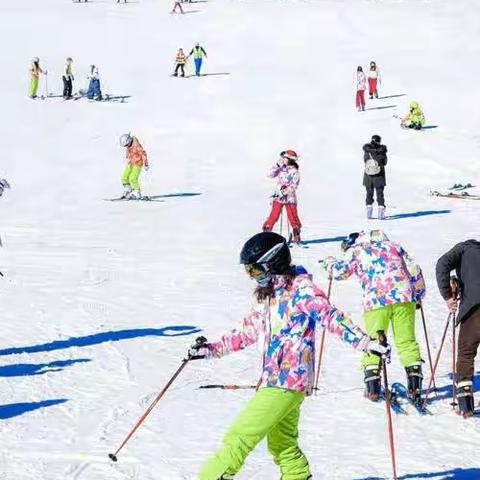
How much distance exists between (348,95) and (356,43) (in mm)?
8654

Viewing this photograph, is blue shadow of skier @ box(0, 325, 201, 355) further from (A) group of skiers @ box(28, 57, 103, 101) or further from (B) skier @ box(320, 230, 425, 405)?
(A) group of skiers @ box(28, 57, 103, 101)

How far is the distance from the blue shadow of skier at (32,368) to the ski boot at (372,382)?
2.77 metres

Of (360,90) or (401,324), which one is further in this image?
(360,90)

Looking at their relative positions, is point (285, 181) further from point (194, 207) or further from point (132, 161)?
point (132, 161)

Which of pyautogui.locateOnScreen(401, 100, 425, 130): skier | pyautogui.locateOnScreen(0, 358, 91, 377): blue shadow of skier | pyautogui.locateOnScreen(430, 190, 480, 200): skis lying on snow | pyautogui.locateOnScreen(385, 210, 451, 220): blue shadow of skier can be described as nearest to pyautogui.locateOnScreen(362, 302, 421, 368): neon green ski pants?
pyautogui.locateOnScreen(0, 358, 91, 377): blue shadow of skier

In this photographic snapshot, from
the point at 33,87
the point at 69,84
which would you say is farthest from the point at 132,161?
the point at 33,87

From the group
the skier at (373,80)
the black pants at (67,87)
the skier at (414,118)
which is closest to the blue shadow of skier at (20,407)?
the skier at (414,118)

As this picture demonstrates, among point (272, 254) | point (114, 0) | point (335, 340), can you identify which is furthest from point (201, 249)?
point (114, 0)

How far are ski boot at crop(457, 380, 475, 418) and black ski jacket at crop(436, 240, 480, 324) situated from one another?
1.84 feet

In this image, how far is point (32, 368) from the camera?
29.7ft

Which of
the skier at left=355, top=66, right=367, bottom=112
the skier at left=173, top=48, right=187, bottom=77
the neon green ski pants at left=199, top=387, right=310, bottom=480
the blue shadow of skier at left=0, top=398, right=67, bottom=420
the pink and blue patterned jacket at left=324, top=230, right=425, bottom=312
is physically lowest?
the blue shadow of skier at left=0, top=398, right=67, bottom=420

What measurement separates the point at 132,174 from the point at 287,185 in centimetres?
575

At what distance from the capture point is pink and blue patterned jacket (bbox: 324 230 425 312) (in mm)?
7781

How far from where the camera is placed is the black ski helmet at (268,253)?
5.26 meters
